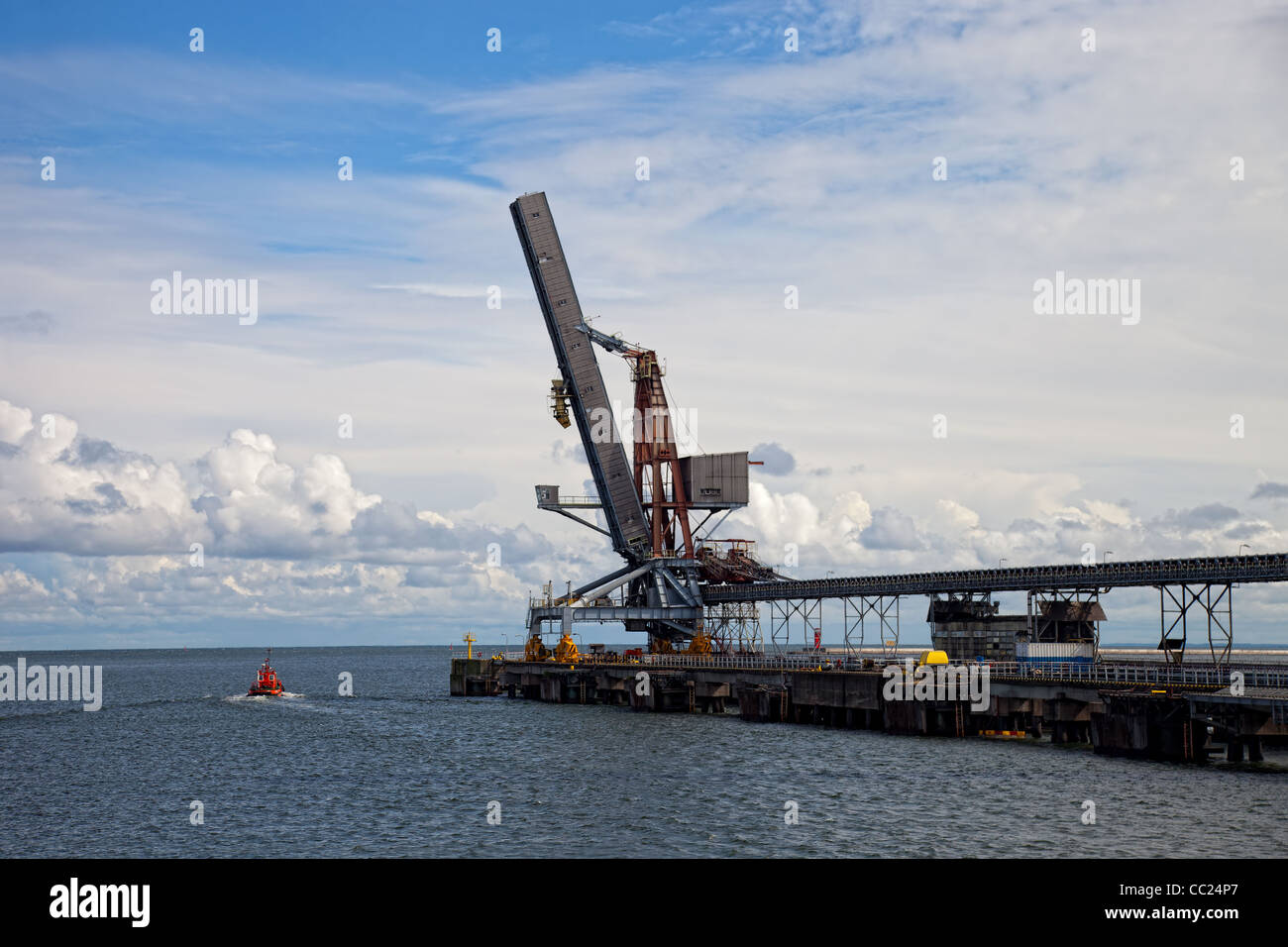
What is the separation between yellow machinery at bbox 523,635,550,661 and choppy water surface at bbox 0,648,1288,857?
27.3 meters

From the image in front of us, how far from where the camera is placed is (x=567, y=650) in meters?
96.8

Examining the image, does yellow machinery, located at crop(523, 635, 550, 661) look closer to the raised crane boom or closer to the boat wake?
the raised crane boom

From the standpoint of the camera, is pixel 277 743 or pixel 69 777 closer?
pixel 69 777

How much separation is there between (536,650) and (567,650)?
15.6ft

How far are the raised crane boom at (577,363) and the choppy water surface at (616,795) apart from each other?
23.7m

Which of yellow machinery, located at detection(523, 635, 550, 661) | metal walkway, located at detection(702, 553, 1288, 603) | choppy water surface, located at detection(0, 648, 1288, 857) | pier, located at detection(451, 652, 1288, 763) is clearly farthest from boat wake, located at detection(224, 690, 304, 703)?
metal walkway, located at detection(702, 553, 1288, 603)

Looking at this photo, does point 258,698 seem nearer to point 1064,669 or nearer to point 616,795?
point 616,795

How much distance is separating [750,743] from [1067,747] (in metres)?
15.1

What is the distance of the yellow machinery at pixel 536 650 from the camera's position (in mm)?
100062

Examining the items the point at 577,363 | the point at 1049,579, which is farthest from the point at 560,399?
the point at 1049,579

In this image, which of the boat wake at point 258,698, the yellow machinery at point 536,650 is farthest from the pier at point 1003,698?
the boat wake at point 258,698
